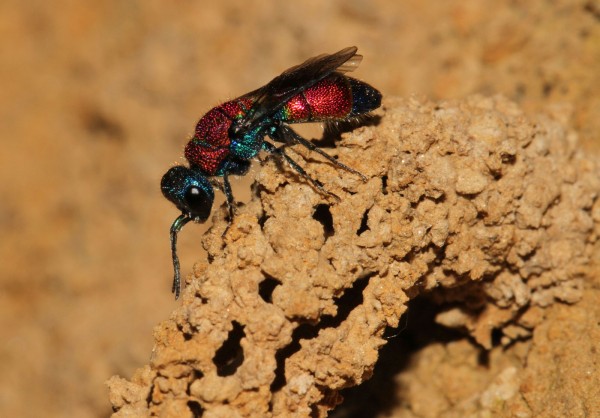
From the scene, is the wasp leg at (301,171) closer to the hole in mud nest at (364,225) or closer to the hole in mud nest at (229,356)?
the hole in mud nest at (364,225)

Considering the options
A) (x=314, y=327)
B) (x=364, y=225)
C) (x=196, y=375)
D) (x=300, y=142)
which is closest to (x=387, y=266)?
(x=364, y=225)

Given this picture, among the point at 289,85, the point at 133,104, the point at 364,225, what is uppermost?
the point at 133,104

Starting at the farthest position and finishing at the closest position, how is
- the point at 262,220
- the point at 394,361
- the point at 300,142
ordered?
the point at 394,361 < the point at 300,142 < the point at 262,220

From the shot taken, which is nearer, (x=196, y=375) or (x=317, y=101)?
(x=196, y=375)

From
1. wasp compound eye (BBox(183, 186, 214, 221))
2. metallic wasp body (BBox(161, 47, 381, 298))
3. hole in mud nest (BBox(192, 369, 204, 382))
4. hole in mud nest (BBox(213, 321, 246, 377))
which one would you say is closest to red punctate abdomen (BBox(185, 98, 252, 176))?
metallic wasp body (BBox(161, 47, 381, 298))

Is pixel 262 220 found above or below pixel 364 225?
above

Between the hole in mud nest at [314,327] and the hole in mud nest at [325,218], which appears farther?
the hole in mud nest at [325,218]

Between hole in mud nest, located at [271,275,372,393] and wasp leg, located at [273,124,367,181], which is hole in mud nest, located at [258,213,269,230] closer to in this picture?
wasp leg, located at [273,124,367,181]

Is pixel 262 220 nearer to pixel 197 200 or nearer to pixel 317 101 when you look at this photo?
pixel 197 200

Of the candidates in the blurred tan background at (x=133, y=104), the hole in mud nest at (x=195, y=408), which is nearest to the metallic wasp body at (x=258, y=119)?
the hole in mud nest at (x=195, y=408)
